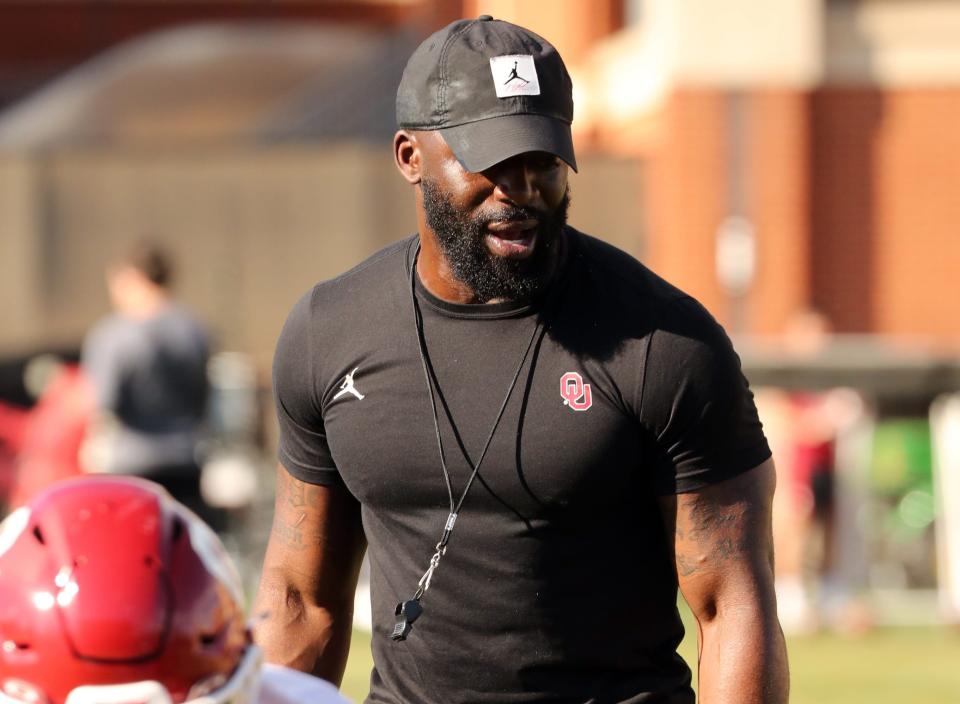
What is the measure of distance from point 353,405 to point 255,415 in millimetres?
11774

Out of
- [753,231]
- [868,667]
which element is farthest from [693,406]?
[753,231]

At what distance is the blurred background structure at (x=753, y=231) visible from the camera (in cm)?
1323

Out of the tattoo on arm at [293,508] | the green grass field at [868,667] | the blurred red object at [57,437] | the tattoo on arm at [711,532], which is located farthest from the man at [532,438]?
the blurred red object at [57,437]

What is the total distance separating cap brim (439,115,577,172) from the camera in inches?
137

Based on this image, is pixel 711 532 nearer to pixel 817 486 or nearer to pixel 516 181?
pixel 516 181

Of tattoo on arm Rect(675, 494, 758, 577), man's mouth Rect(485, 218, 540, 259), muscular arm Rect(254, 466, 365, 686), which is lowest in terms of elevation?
muscular arm Rect(254, 466, 365, 686)

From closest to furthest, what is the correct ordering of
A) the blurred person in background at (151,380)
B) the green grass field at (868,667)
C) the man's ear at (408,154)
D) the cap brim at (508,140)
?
the cap brim at (508,140) → the man's ear at (408,154) → the green grass field at (868,667) → the blurred person in background at (151,380)

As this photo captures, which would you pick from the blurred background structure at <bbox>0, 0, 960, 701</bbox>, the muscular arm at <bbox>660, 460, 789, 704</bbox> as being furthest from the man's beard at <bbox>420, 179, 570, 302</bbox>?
the blurred background structure at <bbox>0, 0, 960, 701</bbox>

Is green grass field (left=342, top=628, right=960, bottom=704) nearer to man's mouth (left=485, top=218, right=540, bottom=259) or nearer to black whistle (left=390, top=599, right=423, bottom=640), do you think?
black whistle (left=390, top=599, right=423, bottom=640)

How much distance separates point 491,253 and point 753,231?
512 inches

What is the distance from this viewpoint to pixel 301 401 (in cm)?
386

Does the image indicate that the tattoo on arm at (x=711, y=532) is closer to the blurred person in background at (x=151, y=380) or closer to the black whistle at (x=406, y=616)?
the black whistle at (x=406, y=616)

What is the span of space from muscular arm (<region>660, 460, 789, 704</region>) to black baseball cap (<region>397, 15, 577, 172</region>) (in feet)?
2.28

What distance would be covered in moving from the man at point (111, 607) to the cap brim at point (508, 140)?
117cm
